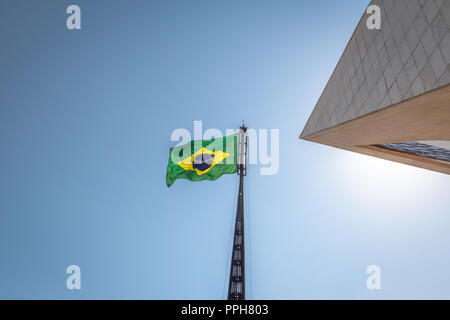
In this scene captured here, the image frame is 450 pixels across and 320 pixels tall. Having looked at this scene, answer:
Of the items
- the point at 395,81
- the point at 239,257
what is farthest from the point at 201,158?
the point at 395,81

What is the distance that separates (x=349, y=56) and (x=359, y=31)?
999 mm

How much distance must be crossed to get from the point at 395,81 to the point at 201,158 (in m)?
11.1

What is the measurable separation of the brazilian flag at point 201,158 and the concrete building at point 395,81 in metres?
5.34

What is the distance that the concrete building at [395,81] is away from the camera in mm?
6844

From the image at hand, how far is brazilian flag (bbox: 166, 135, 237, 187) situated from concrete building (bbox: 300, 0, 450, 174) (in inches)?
210

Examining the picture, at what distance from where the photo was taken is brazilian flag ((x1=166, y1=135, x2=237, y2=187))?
1703 centimetres

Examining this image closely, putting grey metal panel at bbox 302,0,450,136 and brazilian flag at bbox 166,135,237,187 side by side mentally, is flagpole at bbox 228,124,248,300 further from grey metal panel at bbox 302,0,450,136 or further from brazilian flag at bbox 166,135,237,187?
grey metal panel at bbox 302,0,450,136

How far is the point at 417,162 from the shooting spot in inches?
660

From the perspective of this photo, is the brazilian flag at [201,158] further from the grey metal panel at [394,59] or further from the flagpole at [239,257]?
the grey metal panel at [394,59]

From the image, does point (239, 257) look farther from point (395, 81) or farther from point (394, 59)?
point (394, 59)

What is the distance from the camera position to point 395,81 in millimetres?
8117
